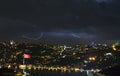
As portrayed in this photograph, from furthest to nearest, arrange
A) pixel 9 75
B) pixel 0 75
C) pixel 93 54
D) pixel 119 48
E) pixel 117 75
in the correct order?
pixel 93 54 < pixel 119 48 < pixel 117 75 < pixel 9 75 < pixel 0 75

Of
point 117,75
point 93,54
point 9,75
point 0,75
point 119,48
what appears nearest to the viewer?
point 0,75

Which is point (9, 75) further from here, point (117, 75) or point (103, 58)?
point (103, 58)

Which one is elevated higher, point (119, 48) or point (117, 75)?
point (119, 48)

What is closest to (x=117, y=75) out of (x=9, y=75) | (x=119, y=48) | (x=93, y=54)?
(x=9, y=75)

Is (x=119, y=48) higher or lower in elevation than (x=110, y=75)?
higher

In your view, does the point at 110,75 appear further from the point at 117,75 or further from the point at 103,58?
the point at 103,58

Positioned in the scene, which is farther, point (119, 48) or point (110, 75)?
point (119, 48)

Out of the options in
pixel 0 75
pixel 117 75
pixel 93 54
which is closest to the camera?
pixel 0 75

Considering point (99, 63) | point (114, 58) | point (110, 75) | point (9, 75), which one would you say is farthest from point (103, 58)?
point (9, 75)

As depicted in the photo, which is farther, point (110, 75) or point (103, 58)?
point (103, 58)
